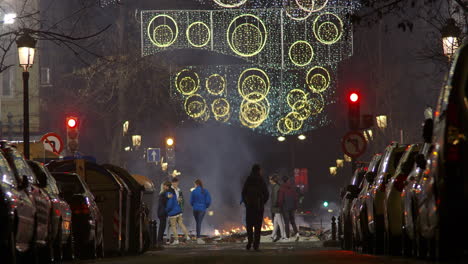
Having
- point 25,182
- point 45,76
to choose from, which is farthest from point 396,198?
point 45,76

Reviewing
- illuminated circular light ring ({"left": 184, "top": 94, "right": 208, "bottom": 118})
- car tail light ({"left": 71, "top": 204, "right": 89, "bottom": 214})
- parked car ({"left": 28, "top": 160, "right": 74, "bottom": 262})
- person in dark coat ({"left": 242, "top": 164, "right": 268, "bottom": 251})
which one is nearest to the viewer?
parked car ({"left": 28, "top": 160, "right": 74, "bottom": 262})

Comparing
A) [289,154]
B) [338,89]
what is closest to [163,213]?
[338,89]

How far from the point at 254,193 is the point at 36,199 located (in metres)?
9.93

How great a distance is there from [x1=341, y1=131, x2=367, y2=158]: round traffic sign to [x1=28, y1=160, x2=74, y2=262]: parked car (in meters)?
9.40

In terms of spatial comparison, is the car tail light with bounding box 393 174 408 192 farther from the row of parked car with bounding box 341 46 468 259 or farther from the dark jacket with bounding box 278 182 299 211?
the dark jacket with bounding box 278 182 299 211

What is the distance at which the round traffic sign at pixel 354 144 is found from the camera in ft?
90.6

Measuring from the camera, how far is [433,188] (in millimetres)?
11883

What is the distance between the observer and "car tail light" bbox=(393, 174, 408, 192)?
16.6 metres

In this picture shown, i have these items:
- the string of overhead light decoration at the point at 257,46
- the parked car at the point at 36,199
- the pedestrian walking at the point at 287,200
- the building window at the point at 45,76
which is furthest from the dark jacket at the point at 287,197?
the building window at the point at 45,76

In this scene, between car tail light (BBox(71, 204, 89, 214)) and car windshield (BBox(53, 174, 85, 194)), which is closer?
car tail light (BBox(71, 204, 89, 214))

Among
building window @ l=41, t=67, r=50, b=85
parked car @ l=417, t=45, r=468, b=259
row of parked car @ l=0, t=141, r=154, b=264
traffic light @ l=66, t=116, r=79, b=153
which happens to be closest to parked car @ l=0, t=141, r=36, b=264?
row of parked car @ l=0, t=141, r=154, b=264

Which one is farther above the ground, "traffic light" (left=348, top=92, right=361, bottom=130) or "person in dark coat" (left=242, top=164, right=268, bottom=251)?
"traffic light" (left=348, top=92, right=361, bottom=130)

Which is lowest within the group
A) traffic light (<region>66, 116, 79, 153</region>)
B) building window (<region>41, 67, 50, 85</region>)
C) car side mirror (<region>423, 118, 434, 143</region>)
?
car side mirror (<region>423, 118, 434, 143</region>)

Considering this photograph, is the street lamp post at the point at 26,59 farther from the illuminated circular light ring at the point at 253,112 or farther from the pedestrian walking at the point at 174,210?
the illuminated circular light ring at the point at 253,112
